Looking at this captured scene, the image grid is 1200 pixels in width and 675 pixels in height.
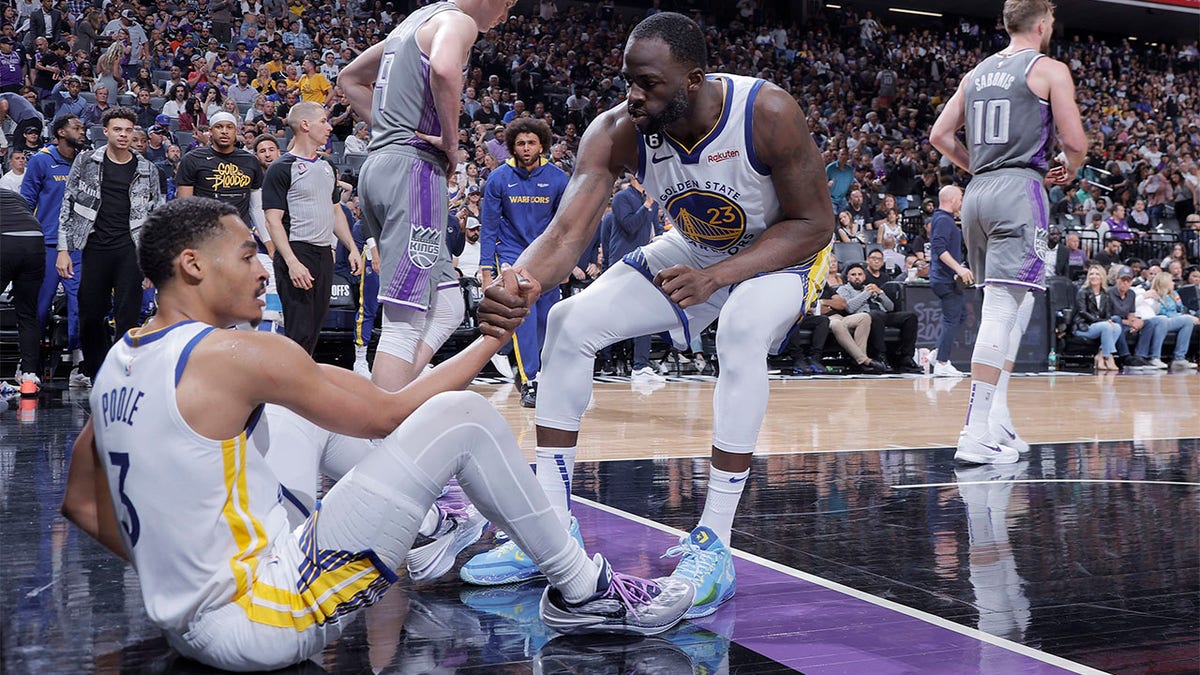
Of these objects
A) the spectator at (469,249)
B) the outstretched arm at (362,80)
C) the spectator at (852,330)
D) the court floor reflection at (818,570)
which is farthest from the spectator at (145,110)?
the outstretched arm at (362,80)

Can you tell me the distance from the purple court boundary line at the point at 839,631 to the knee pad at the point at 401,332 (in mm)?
1141

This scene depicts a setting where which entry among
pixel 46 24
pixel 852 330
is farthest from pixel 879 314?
pixel 46 24

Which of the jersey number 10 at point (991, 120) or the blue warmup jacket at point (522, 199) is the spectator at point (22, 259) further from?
the jersey number 10 at point (991, 120)

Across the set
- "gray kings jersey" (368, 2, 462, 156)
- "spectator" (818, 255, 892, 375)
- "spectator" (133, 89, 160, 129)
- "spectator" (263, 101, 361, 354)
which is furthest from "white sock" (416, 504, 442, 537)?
"spectator" (133, 89, 160, 129)

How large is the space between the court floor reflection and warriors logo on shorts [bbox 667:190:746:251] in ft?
2.89

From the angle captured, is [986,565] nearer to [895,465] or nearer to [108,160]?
[895,465]

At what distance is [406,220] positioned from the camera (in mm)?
3691

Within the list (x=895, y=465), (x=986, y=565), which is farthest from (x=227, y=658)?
(x=895, y=465)

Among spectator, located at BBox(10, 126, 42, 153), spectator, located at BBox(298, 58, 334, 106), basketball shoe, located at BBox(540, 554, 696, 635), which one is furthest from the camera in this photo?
spectator, located at BBox(298, 58, 334, 106)

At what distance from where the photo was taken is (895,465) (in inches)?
181

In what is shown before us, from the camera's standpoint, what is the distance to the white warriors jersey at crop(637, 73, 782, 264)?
271 cm

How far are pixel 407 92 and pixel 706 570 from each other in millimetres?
2019

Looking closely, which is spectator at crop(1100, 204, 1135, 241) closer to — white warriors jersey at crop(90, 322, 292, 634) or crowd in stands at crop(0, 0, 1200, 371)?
crowd in stands at crop(0, 0, 1200, 371)

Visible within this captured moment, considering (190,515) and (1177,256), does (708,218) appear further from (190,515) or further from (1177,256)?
(1177,256)
